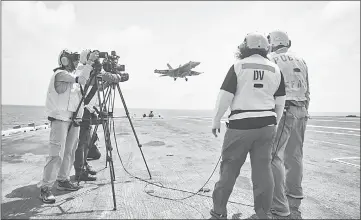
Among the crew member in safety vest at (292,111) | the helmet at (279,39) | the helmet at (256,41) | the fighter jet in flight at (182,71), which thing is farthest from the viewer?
the fighter jet in flight at (182,71)

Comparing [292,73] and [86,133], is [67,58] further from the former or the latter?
[292,73]

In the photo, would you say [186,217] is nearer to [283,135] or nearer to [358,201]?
[283,135]

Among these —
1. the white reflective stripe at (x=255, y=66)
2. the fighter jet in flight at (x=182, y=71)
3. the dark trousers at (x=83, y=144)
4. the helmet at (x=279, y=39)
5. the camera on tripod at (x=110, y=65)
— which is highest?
the fighter jet in flight at (x=182, y=71)

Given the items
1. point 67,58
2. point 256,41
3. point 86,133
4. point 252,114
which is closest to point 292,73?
point 256,41

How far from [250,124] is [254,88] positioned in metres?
0.46

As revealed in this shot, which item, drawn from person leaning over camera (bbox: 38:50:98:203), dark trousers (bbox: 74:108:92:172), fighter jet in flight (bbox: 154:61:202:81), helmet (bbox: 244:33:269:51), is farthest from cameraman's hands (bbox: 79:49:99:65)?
fighter jet in flight (bbox: 154:61:202:81)

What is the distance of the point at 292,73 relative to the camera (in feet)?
12.6

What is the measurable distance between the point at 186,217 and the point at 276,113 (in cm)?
192

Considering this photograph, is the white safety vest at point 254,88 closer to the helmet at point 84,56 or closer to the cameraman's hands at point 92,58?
the cameraman's hands at point 92,58

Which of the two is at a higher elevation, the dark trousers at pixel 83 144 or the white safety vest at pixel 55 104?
the white safety vest at pixel 55 104

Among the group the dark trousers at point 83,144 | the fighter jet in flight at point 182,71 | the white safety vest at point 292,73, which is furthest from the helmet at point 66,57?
the fighter jet in flight at point 182,71

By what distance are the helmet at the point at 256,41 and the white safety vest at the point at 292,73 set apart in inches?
32.2

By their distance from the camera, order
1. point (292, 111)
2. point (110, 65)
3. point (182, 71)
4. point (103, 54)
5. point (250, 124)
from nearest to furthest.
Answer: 1. point (250, 124)
2. point (292, 111)
3. point (103, 54)
4. point (110, 65)
5. point (182, 71)

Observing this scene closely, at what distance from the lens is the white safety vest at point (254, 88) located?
295 centimetres
